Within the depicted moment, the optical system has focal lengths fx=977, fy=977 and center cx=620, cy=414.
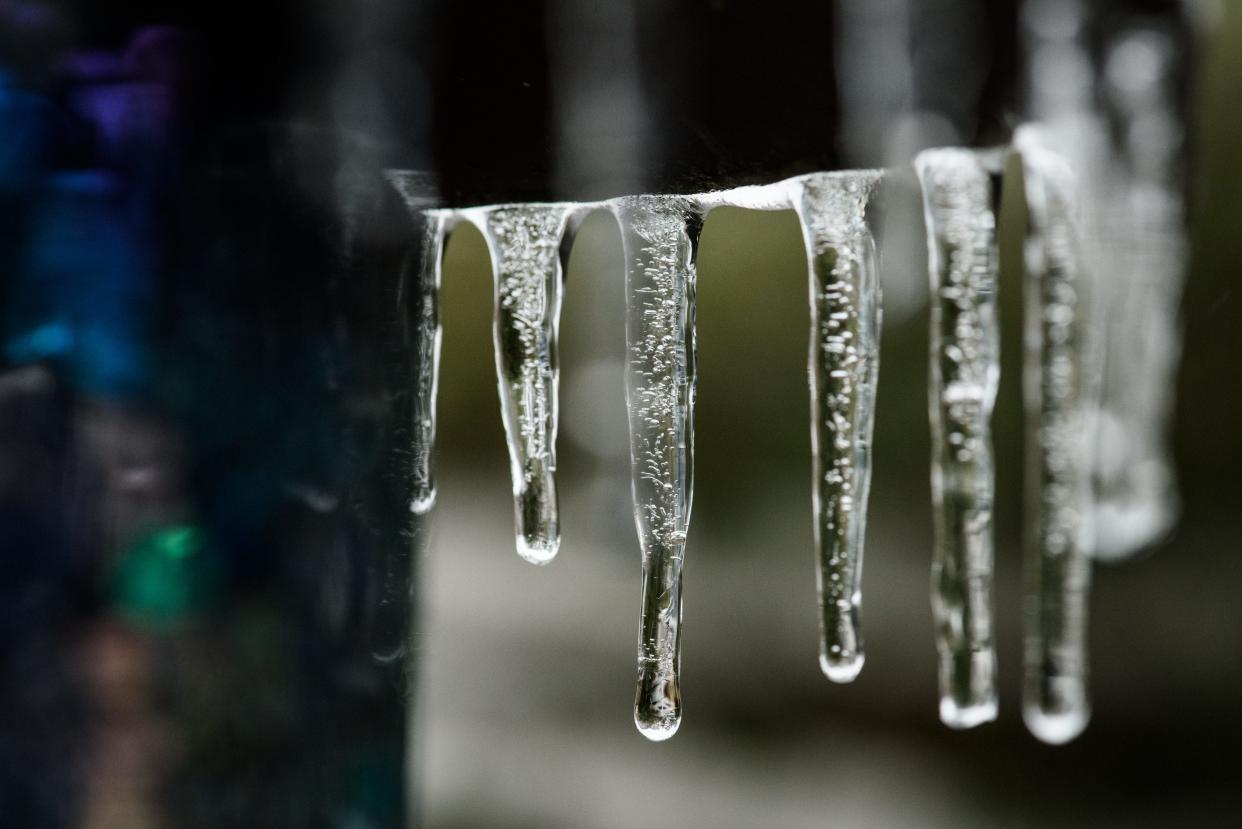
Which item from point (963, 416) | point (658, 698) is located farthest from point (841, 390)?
point (658, 698)

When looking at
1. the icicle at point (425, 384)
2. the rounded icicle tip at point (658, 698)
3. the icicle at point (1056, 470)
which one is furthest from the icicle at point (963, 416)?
the icicle at point (425, 384)

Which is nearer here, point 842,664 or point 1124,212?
point 1124,212

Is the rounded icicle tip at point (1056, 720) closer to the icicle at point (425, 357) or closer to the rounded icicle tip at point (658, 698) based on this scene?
the rounded icicle tip at point (658, 698)

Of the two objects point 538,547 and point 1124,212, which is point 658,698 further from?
point 1124,212

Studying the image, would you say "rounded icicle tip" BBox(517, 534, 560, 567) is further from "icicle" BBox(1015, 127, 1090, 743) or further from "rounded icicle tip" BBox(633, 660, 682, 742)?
"icicle" BBox(1015, 127, 1090, 743)

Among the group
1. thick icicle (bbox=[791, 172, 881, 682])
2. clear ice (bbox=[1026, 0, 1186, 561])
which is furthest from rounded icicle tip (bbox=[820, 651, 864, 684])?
clear ice (bbox=[1026, 0, 1186, 561])

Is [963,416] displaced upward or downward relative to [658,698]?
upward
